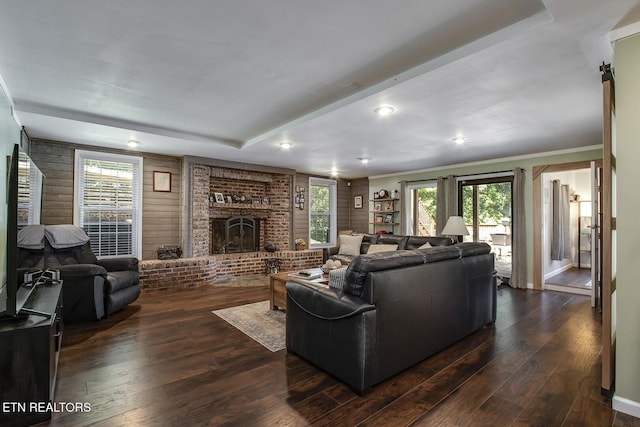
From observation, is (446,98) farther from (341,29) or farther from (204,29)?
(204,29)

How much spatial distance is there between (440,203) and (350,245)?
214cm

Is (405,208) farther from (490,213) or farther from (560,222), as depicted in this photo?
(560,222)

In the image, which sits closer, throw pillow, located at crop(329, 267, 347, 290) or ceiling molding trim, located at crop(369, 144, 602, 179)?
throw pillow, located at crop(329, 267, 347, 290)

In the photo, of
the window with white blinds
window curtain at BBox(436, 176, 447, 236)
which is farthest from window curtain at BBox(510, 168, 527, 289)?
the window with white blinds

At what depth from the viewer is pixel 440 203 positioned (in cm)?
674

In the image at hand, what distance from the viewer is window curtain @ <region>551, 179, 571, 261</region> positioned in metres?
6.27

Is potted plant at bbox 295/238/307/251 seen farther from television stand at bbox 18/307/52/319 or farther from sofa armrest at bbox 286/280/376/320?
television stand at bbox 18/307/52/319

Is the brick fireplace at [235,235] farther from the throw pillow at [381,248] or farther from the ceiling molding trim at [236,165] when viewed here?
the throw pillow at [381,248]

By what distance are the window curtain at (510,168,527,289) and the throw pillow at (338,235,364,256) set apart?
2.81 meters

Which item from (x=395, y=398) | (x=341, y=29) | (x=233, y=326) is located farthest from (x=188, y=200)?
(x=395, y=398)

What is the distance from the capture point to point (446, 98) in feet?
10.1

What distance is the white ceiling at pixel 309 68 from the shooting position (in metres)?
1.97

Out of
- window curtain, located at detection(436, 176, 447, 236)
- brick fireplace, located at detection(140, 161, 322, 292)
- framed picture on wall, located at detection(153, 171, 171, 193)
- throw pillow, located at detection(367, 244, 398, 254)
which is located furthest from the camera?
window curtain, located at detection(436, 176, 447, 236)

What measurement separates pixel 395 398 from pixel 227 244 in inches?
204
